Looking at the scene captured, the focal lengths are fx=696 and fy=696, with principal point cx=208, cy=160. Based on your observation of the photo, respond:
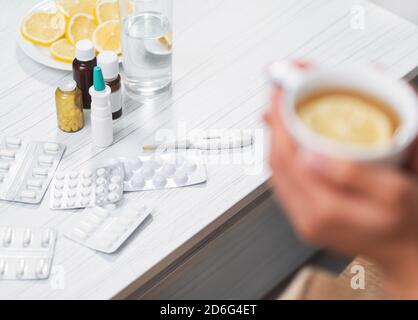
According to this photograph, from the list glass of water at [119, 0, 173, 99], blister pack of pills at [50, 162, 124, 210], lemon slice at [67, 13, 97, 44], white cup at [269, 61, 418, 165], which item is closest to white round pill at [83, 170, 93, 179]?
blister pack of pills at [50, 162, 124, 210]

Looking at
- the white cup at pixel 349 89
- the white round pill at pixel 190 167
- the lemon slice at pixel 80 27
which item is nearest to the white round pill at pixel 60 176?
the white round pill at pixel 190 167

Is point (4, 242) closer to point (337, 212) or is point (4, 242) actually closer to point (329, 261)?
point (337, 212)

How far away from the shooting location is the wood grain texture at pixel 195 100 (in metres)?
1.04

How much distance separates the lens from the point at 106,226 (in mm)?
1079

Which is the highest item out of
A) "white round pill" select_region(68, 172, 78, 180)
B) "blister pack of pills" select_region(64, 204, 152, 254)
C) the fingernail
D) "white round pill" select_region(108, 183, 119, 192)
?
the fingernail

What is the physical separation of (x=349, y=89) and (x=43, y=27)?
3.00 feet

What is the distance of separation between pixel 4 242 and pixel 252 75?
Answer: 0.58 m

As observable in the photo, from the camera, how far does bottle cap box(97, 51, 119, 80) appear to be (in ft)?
3.92

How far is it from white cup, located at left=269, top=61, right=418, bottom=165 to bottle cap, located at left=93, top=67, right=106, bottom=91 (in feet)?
1.83

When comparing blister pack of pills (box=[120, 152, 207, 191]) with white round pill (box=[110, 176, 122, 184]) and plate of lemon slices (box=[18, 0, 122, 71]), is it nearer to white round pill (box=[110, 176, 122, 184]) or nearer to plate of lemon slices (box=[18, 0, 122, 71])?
white round pill (box=[110, 176, 122, 184])

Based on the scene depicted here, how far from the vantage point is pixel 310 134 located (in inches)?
22.8

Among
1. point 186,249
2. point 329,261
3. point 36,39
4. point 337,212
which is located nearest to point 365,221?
point 337,212

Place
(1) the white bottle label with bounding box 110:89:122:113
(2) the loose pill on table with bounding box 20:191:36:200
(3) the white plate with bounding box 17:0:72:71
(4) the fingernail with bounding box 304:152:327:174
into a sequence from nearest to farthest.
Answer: (4) the fingernail with bounding box 304:152:327:174 → (2) the loose pill on table with bounding box 20:191:36:200 → (1) the white bottle label with bounding box 110:89:122:113 → (3) the white plate with bounding box 17:0:72:71

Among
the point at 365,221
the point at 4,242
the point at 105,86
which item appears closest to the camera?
the point at 365,221
